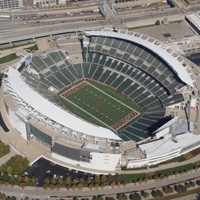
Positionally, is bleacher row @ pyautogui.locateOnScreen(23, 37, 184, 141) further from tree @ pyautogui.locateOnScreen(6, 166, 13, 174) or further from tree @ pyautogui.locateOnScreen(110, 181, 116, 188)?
tree @ pyautogui.locateOnScreen(6, 166, 13, 174)

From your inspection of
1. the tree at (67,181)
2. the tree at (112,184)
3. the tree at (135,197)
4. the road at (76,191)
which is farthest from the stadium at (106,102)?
the tree at (135,197)

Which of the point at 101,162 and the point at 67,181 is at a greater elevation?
the point at 101,162

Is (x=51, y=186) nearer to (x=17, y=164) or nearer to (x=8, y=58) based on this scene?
(x=17, y=164)

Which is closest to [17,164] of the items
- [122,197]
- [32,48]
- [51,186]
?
[51,186]

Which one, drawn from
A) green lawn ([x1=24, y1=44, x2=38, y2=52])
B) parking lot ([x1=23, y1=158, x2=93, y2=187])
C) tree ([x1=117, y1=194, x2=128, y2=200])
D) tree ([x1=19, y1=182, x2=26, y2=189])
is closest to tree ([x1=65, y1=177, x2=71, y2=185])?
parking lot ([x1=23, y1=158, x2=93, y2=187])

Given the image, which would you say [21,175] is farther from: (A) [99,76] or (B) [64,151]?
(A) [99,76]

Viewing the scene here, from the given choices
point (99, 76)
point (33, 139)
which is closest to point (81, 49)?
point (99, 76)
